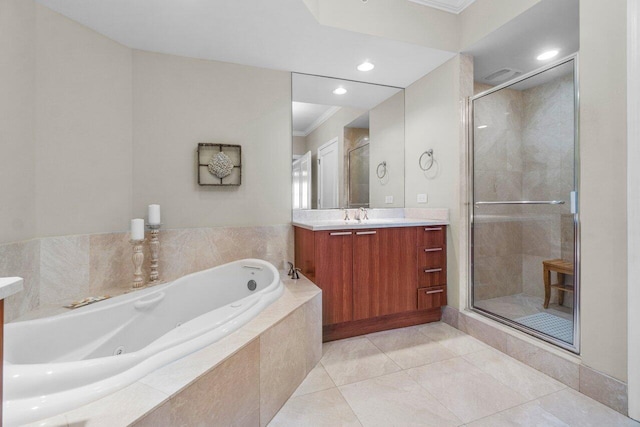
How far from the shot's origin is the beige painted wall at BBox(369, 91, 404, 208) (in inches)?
120

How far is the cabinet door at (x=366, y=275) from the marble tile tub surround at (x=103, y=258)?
0.73m

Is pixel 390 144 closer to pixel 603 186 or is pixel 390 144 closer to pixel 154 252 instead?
pixel 603 186

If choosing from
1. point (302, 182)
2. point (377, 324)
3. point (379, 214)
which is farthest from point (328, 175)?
point (377, 324)

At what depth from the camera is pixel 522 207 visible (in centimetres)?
259

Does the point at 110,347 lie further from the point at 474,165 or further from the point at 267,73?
the point at 474,165

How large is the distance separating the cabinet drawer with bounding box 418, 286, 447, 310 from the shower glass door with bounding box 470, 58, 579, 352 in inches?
9.3

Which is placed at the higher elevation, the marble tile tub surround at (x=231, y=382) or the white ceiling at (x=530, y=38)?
the white ceiling at (x=530, y=38)

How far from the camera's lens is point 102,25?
1.94 m

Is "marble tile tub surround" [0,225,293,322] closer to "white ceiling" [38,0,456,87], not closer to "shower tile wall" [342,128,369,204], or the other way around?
"shower tile wall" [342,128,369,204]

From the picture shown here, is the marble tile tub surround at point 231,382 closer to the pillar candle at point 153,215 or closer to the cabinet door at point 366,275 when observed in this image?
the cabinet door at point 366,275

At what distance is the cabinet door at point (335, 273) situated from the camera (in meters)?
2.12

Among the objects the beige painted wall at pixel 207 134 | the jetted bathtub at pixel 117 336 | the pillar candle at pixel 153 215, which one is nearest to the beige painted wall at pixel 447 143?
the beige painted wall at pixel 207 134

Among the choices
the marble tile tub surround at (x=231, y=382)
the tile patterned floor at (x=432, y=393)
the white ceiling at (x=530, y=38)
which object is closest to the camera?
the marble tile tub surround at (x=231, y=382)

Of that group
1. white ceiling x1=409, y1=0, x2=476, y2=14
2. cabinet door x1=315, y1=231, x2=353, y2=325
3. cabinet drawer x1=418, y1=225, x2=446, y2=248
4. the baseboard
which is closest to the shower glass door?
cabinet drawer x1=418, y1=225, x2=446, y2=248
